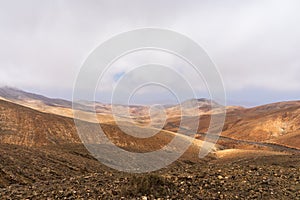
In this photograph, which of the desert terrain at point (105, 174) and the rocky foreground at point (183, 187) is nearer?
the rocky foreground at point (183, 187)

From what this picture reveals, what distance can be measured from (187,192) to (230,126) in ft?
343

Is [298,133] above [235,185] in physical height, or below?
above

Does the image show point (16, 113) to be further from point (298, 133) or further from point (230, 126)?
point (230, 126)

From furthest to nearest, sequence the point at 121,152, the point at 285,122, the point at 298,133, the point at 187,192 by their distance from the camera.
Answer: the point at 285,122 → the point at 298,133 → the point at 121,152 → the point at 187,192

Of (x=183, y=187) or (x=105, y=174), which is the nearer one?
(x=183, y=187)

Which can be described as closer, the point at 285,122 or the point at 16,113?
the point at 16,113

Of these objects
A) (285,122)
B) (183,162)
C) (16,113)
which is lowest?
(183,162)

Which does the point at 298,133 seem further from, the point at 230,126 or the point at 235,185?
the point at 235,185

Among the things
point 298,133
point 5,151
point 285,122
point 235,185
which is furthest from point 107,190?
point 285,122

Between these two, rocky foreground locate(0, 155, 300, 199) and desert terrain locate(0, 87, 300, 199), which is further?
desert terrain locate(0, 87, 300, 199)

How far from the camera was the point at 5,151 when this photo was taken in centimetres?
2116

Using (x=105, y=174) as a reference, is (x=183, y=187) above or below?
above

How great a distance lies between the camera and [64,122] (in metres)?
45.3

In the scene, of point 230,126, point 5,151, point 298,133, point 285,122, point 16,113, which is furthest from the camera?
point 230,126
